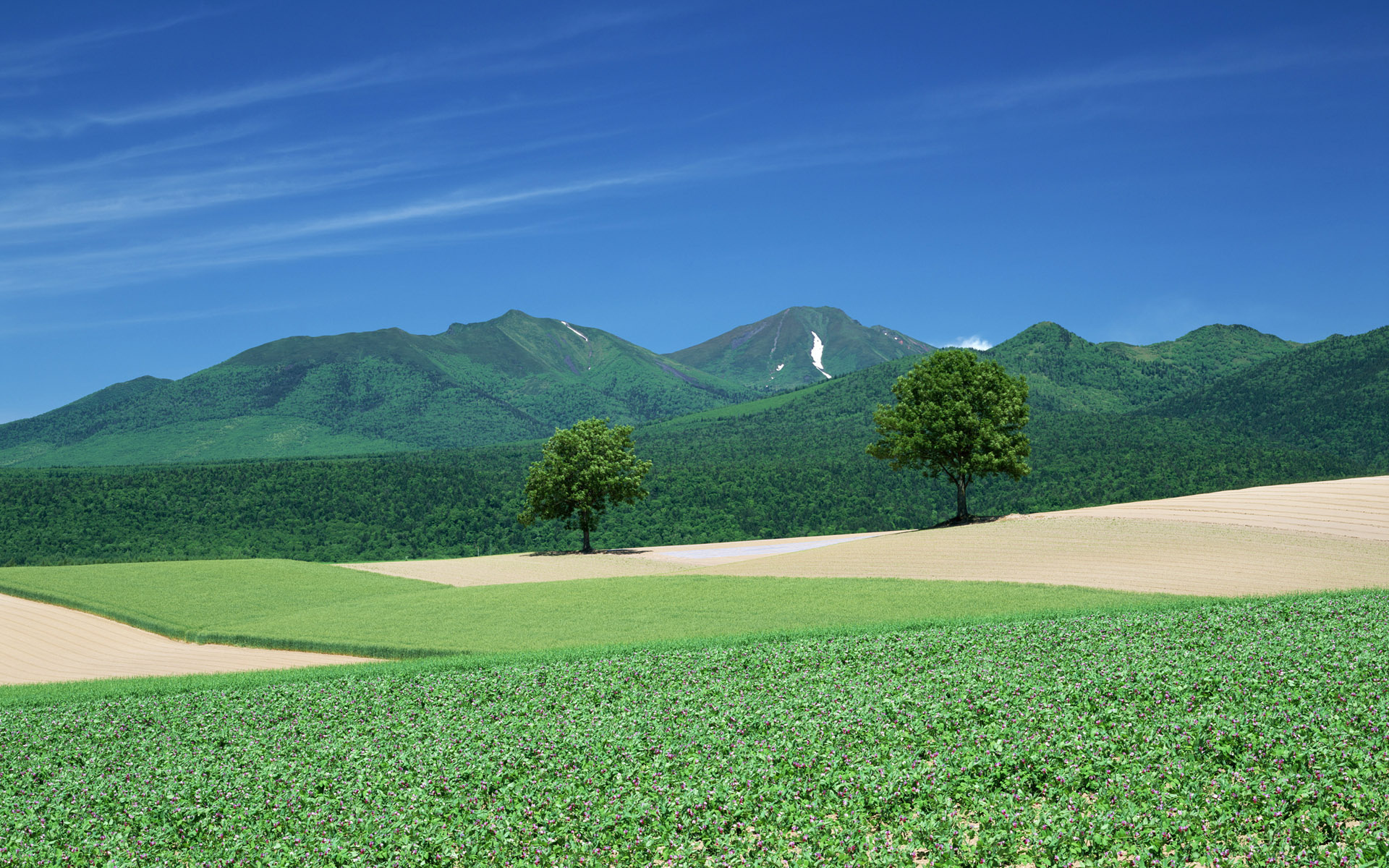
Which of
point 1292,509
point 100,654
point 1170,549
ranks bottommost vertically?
point 100,654

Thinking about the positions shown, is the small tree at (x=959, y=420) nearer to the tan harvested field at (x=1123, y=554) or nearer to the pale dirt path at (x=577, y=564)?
the tan harvested field at (x=1123, y=554)

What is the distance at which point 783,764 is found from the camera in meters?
12.2

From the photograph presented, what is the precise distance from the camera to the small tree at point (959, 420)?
51.8 meters

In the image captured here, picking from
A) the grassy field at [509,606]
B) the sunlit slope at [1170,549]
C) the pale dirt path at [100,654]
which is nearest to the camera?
the pale dirt path at [100,654]

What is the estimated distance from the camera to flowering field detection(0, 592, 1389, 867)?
9797 mm

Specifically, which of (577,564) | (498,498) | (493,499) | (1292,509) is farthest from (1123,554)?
(498,498)

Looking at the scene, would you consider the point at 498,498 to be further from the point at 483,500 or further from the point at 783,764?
the point at 783,764

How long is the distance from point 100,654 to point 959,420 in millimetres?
40859

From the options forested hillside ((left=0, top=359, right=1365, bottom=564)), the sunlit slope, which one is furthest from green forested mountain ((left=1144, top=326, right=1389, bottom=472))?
the sunlit slope

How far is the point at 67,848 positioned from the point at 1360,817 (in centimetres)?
1476

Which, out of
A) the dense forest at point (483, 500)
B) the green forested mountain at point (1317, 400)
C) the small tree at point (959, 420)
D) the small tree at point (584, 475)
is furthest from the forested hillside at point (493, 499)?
the small tree at point (959, 420)

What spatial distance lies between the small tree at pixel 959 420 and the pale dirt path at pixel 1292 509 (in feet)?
14.0

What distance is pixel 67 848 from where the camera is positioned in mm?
11797

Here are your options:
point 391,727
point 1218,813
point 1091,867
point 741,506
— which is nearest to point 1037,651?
point 1218,813
